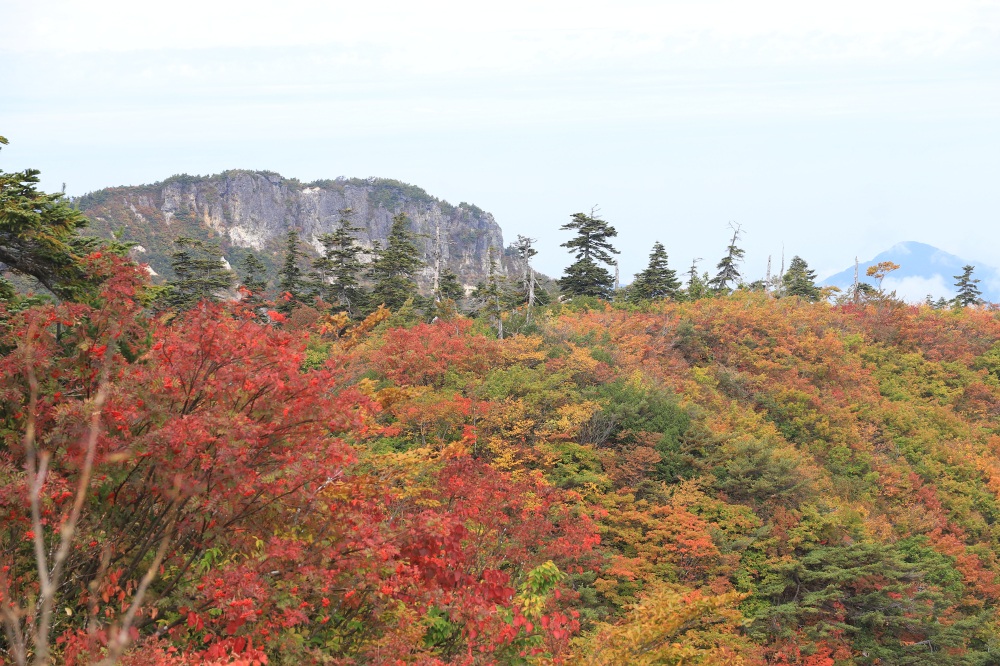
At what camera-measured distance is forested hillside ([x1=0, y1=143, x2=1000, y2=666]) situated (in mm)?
5234

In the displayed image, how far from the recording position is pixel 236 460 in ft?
17.4

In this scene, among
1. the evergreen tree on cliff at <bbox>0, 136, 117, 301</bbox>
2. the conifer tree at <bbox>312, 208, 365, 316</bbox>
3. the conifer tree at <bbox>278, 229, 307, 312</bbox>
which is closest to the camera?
the evergreen tree on cliff at <bbox>0, 136, 117, 301</bbox>

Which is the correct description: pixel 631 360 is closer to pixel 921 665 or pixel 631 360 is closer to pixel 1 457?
A: pixel 921 665

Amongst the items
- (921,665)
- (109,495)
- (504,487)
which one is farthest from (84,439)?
(921,665)

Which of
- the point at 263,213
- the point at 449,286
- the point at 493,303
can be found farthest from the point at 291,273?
the point at 263,213

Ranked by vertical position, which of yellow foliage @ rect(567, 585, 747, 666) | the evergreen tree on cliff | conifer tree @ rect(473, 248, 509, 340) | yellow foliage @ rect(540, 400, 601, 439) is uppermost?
conifer tree @ rect(473, 248, 509, 340)

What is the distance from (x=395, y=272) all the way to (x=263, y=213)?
85.9m

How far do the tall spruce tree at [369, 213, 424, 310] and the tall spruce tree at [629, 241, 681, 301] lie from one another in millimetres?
13904

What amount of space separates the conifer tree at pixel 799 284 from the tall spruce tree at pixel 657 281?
12010 millimetres

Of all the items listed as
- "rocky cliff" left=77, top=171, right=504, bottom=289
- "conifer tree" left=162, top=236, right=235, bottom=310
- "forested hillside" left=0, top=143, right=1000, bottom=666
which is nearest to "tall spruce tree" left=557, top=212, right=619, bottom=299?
"forested hillside" left=0, top=143, right=1000, bottom=666

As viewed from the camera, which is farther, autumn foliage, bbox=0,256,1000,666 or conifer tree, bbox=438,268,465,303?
conifer tree, bbox=438,268,465,303

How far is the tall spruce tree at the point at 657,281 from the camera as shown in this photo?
131ft

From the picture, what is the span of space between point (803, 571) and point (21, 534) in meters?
16.1

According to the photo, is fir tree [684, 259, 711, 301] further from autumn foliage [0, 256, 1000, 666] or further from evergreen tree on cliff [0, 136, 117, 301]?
evergreen tree on cliff [0, 136, 117, 301]
